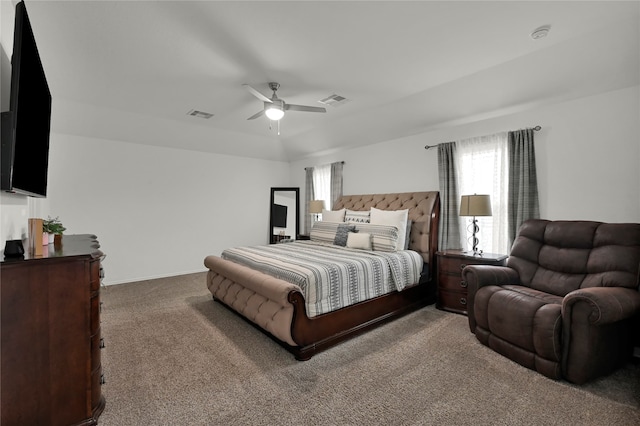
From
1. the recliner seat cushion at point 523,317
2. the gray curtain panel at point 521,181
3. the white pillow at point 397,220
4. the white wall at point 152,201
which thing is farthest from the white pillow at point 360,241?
the white wall at point 152,201

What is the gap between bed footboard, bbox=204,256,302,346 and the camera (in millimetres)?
2449

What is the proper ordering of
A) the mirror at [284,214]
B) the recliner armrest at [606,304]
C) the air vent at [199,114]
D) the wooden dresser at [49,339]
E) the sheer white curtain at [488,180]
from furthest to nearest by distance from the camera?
the mirror at [284,214] → the air vent at [199,114] → the sheer white curtain at [488,180] → the recliner armrest at [606,304] → the wooden dresser at [49,339]

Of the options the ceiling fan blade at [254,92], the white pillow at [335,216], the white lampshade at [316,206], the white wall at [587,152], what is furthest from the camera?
the white lampshade at [316,206]

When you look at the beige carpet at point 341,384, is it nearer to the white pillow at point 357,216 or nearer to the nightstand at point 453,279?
the nightstand at point 453,279

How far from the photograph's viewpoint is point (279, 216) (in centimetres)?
677

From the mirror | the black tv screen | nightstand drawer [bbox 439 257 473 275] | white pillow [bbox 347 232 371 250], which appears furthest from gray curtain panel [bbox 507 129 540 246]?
the black tv screen

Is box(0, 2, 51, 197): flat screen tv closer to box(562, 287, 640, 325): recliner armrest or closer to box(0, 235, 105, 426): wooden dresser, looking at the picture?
box(0, 235, 105, 426): wooden dresser

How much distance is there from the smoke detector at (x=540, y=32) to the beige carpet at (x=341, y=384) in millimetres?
2734

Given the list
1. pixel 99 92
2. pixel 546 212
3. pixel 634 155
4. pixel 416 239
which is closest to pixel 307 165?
pixel 416 239

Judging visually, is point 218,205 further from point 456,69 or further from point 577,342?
point 577,342

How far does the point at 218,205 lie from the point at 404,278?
13.7ft

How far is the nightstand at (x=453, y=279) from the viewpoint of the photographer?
3395 millimetres

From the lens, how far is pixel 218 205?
606 cm

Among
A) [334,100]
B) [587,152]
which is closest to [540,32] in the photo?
[587,152]
